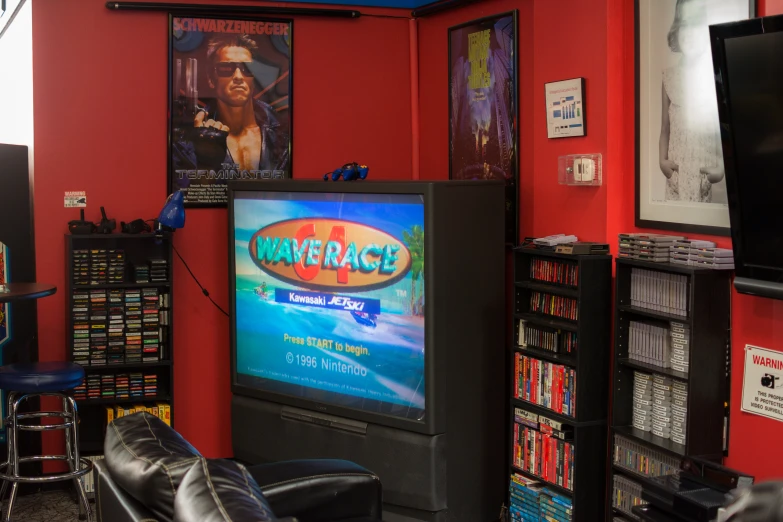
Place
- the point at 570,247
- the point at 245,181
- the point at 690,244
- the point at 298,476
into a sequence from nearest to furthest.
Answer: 1. the point at 298,476
2. the point at 690,244
3. the point at 570,247
4. the point at 245,181

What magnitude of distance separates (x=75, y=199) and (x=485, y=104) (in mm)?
2428

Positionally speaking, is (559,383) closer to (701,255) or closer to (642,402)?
(642,402)

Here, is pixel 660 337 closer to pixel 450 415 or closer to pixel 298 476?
pixel 450 415

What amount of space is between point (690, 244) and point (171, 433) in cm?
212

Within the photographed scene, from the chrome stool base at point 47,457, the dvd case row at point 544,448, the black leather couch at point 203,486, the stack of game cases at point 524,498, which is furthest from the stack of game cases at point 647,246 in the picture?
the chrome stool base at point 47,457

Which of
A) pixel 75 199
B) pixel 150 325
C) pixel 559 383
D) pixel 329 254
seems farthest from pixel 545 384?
pixel 75 199

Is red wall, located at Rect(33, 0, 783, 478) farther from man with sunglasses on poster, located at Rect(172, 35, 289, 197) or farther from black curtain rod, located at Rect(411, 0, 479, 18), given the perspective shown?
man with sunglasses on poster, located at Rect(172, 35, 289, 197)

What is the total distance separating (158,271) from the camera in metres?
5.26

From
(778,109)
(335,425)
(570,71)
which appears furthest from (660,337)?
(335,425)

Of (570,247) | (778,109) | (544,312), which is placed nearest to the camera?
(778,109)

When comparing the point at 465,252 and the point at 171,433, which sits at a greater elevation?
the point at 465,252

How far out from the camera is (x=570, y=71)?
14.7 ft

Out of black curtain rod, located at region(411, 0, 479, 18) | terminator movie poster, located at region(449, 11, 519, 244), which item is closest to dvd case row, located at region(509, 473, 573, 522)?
terminator movie poster, located at region(449, 11, 519, 244)

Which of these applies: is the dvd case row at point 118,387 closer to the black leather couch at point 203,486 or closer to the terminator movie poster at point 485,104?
the black leather couch at point 203,486
